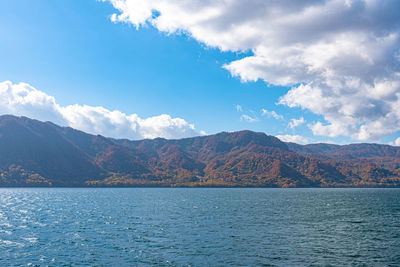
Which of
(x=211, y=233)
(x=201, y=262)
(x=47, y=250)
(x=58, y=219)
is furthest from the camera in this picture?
(x=58, y=219)

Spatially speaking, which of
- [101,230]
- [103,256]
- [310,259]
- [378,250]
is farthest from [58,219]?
[378,250]

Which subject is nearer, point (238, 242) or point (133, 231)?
point (238, 242)

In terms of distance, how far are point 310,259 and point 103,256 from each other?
37.8 meters

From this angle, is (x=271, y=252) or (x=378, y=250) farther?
(x=378, y=250)

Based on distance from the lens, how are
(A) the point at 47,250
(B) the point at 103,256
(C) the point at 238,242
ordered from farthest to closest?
1. (C) the point at 238,242
2. (A) the point at 47,250
3. (B) the point at 103,256

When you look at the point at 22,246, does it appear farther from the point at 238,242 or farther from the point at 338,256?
the point at 338,256

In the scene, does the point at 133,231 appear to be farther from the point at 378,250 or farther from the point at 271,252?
the point at 378,250

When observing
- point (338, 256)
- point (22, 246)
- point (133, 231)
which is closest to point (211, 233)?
point (133, 231)

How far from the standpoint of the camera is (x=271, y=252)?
180ft

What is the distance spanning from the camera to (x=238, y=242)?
63531mm

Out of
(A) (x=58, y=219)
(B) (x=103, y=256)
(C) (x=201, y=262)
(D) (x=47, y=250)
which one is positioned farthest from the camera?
(A) (x=58, y=219)

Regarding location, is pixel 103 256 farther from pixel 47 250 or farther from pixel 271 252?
pixel 271 252

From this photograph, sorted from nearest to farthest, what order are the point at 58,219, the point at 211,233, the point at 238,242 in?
1. the point at 238,242
2. the point at 211,233
3. the point at 58,219

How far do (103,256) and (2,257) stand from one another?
17.6m
